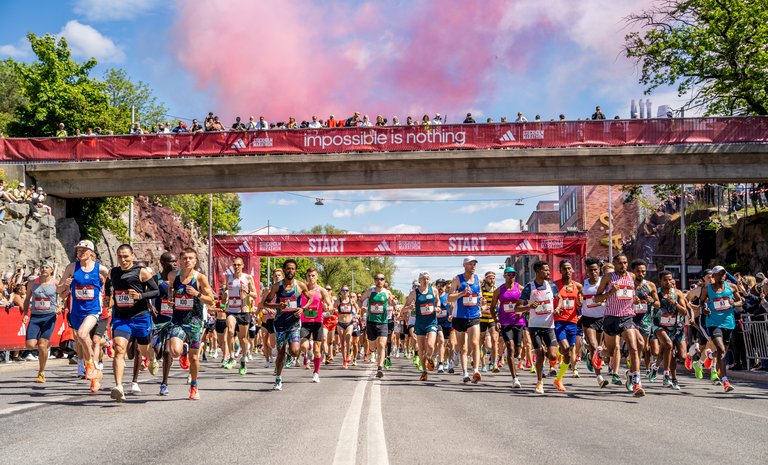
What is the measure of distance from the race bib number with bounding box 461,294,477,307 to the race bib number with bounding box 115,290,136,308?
6345 mm

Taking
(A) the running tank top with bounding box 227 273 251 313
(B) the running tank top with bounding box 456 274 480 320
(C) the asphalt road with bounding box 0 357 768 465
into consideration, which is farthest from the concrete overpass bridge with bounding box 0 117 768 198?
(C) the asphalt road with bounding box 0 357 768 465

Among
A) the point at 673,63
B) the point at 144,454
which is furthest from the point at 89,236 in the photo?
the point at 144,454

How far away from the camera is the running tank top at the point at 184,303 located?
1078cm

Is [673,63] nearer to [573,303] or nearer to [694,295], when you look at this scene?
[694,295]

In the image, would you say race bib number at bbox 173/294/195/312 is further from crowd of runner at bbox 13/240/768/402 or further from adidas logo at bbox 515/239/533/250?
adidas logo at bbox 515/239/533/250

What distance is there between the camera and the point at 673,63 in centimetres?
3847

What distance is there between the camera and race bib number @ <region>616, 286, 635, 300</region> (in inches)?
505

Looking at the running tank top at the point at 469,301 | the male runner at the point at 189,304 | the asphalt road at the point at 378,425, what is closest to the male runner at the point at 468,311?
the running tank top at the point at 469,301

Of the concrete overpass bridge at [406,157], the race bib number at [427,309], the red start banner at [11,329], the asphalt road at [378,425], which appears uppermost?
the concrete overpass bridge at [406,157]

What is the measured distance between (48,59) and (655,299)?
146ft

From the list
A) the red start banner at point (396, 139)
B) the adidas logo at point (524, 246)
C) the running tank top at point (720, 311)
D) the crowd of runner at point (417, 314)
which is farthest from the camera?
the adidas logo at point (524, 246)

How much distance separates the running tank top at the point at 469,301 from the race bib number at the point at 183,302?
18.5 feet

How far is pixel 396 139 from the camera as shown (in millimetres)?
32125

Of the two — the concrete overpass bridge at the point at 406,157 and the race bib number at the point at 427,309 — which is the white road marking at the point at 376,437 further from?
the concrete overpass bridge at the point at 406,157
